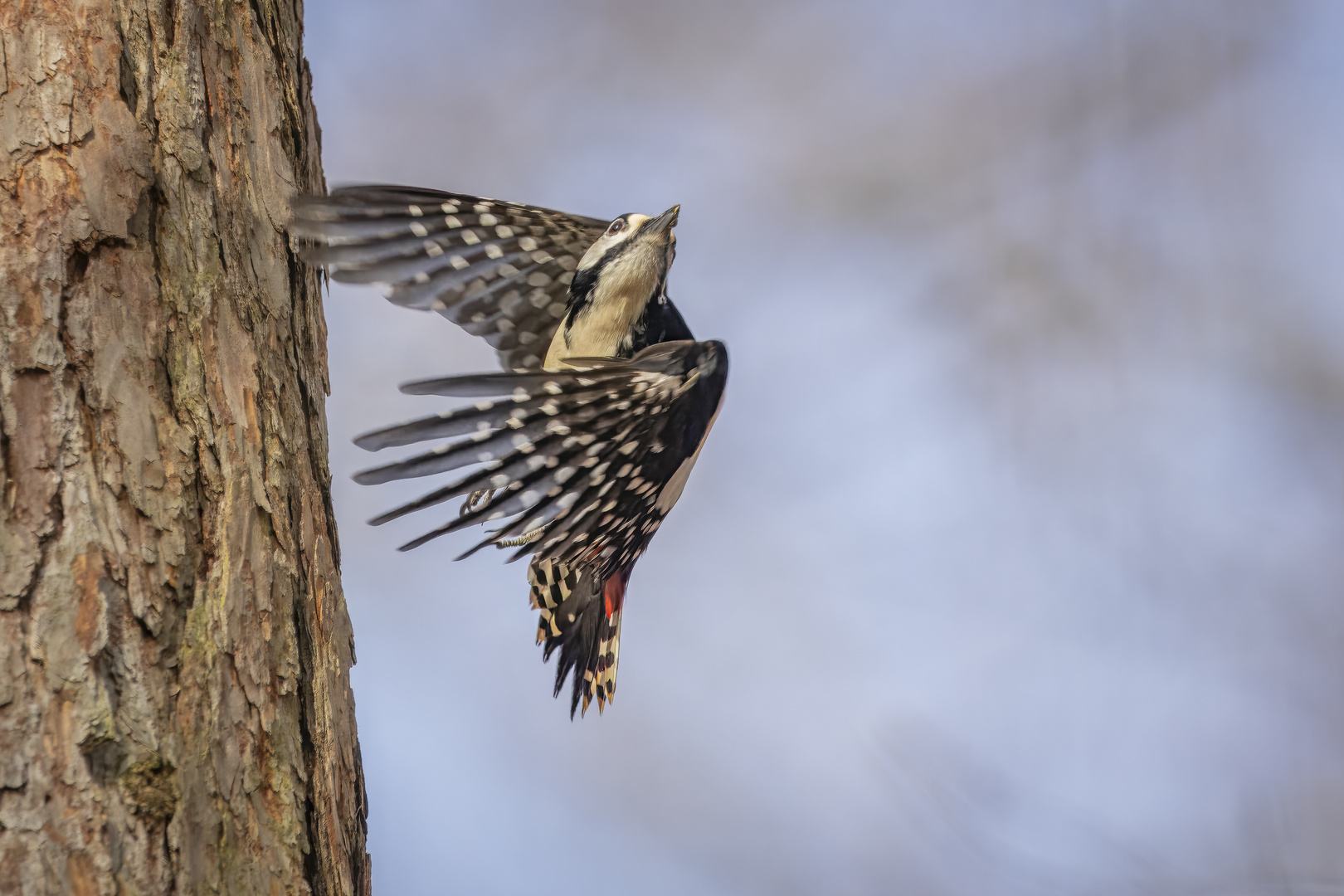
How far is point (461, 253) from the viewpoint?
57.2 inches

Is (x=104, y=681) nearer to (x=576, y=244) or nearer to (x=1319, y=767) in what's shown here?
(x=576, y=244)

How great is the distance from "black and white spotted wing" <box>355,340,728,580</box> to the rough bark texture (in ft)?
0.56

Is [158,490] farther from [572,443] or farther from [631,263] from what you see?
[631,263]

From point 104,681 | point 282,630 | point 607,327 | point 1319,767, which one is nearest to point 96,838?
point 104,681

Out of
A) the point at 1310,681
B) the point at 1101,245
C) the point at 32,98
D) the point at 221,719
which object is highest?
the point at 1101,245

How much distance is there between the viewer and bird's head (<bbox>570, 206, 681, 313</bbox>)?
1.38 m

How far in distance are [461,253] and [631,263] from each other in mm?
269

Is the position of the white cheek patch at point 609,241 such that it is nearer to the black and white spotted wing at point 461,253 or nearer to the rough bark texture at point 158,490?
the black and white spotted wing at point 461,253

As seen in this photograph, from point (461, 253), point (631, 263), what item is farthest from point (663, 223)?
point (461, 253)

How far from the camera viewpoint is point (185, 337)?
3.25 feet

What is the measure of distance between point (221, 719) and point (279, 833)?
0.43 ft

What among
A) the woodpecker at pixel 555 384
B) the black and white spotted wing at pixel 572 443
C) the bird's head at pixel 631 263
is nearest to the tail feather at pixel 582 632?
the woodpecker at pixel 555 384

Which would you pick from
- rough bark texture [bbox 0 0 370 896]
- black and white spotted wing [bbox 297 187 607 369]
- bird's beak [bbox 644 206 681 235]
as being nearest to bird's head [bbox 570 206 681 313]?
bird's beak [bbox 644 206 681 235]

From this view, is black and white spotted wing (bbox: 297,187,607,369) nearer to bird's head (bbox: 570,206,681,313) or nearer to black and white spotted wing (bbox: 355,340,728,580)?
bird's head (bbox: 570,206,681,313)
